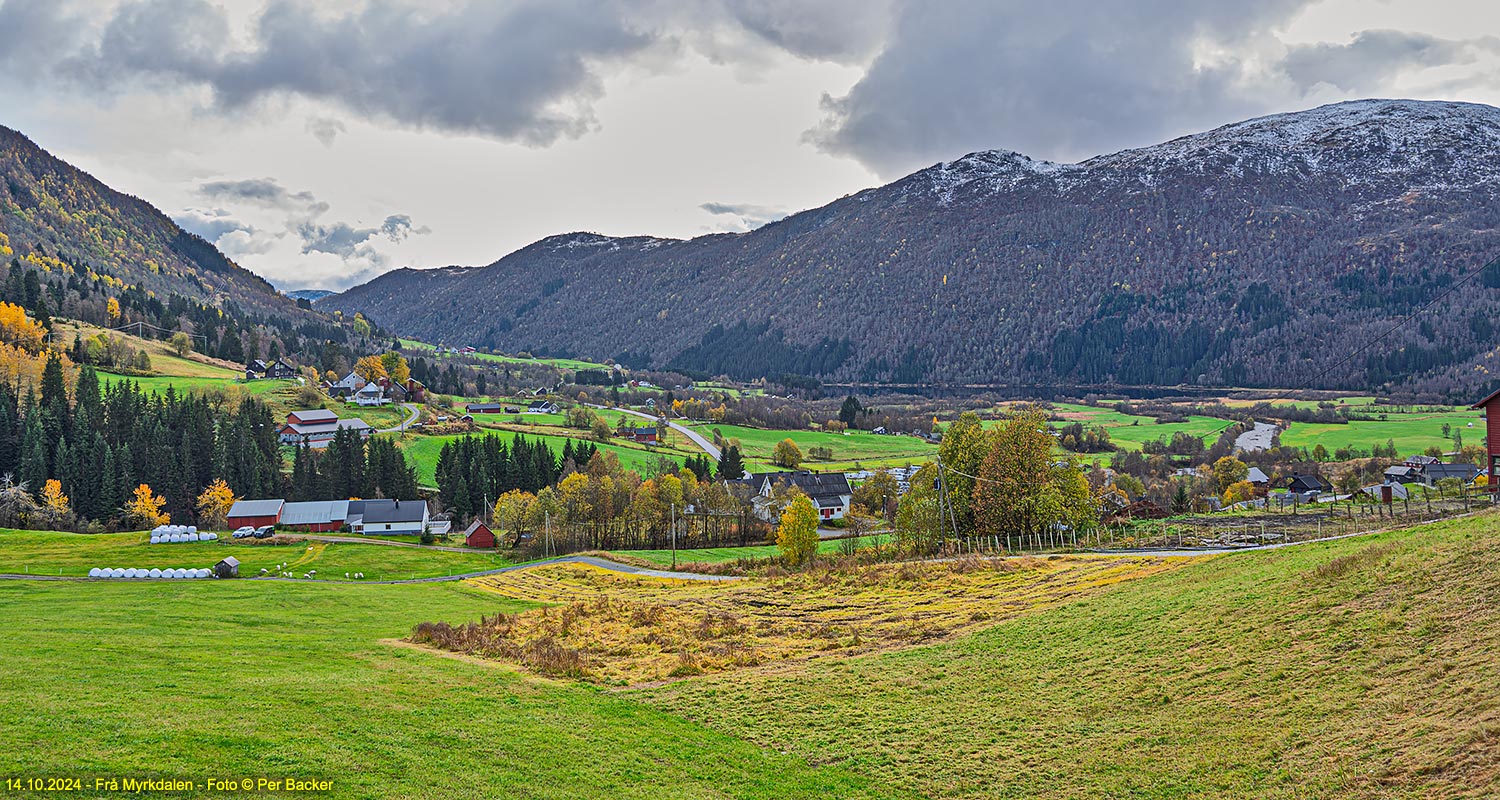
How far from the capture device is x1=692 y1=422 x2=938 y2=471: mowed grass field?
158 metres

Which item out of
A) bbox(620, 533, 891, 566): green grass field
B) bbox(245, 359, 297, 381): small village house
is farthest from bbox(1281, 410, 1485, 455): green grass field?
bbox(245, 359, 297, 381): small village house

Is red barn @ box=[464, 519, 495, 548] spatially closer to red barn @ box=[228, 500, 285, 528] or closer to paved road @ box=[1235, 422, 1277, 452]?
red barn @ box=[228, 500, 285, 528]

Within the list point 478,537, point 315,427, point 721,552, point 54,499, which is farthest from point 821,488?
point 54,499

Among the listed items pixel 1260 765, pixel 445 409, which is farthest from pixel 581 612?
pixel 445 409

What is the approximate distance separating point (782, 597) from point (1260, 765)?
3622 cm

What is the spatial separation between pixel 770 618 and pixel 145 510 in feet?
294

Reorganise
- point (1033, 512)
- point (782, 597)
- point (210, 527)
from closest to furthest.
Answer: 1. point (782, 597)
2. point (1033, 512)
3. point (210, 527)

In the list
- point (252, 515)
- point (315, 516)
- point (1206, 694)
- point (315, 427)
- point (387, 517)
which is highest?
point (315, 427)

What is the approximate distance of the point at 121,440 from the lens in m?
112

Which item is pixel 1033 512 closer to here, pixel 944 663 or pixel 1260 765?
pixel 944 663

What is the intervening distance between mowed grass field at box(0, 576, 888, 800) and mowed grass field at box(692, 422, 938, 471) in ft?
402

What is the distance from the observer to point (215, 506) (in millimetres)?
104188

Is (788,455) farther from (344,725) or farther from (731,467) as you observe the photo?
(344,725)

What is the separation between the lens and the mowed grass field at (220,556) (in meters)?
65.9
